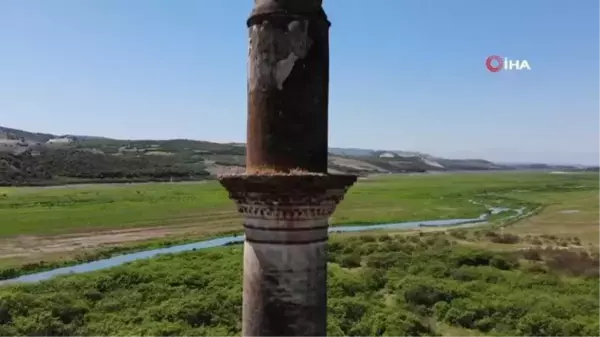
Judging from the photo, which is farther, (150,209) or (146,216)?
(150,209)

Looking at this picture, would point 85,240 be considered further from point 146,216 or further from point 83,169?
point 83,169

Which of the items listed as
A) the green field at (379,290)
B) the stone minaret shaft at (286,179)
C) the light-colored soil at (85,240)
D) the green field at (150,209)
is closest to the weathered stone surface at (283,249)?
the stone minaret shaft at (286,179)

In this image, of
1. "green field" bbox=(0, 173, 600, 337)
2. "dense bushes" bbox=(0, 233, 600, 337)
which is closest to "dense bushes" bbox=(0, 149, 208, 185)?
"green field" bbox=(0, 173, 600, 337)

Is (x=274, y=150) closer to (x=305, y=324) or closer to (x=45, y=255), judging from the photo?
(x=305, y=324)

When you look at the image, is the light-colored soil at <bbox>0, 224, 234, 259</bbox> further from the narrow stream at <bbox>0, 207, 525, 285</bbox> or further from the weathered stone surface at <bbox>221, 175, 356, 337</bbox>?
the weathered stone surface at <bbox>221, 175, 356, 337</bbox>

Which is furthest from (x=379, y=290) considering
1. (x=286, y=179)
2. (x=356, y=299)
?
(x=286, y=179)

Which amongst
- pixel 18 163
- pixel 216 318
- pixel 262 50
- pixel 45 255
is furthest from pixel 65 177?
pixel 262 50

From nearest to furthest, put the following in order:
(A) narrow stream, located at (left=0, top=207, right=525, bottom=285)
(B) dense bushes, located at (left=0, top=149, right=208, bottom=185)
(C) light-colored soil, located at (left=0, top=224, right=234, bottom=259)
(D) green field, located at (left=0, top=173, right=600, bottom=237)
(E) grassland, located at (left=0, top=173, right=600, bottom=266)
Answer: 1. (A) narrow stream, located at (left=0, top=207, right=525, bottom=285)
2. (C) light-colored soil, located at (left=0, top=224, right=234, bottom=259)
3. (E) grassland, located at (left=0, top=173, right=600, bottom=266)
4. (D) green field, located at (left=0, top=173, right=600, bottom=237)
5. (B) dense bushes, located at (left=0, top=149, right=208, bottom=185)
